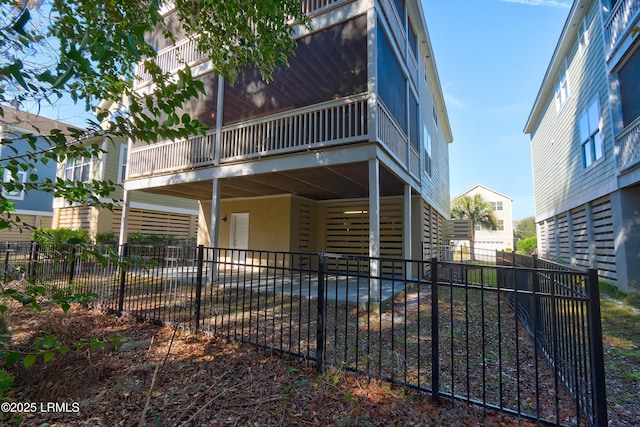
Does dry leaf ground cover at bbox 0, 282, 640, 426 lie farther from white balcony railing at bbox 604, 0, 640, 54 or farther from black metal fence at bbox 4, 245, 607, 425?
white balcony railing at bbox 604, 0, 640, 54

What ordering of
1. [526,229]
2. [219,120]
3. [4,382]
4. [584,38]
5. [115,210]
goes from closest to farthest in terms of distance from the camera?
[4,382] < [219,120] < [584,38] < [115,210] < [526,229]

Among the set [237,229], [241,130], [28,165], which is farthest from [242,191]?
[28,165]

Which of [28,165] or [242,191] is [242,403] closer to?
[28,165]

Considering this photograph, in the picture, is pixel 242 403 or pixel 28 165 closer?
pixel 28 165

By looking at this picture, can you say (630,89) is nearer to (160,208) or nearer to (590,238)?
(590,238)

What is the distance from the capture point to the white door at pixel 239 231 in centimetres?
1107

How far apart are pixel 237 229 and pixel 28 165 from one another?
9.57 metres

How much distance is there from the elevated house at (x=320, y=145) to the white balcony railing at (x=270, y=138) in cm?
3

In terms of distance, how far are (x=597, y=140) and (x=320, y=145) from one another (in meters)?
9.30

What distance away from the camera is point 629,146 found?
724cm

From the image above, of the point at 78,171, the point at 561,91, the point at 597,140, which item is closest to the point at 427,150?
the point at 597,140

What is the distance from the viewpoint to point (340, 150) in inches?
249

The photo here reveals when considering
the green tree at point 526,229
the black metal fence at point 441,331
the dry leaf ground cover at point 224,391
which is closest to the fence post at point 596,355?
the black metal fence at point 441,331

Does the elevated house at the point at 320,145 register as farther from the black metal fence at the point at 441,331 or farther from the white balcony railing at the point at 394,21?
the black metal fence at the point at 441,331
